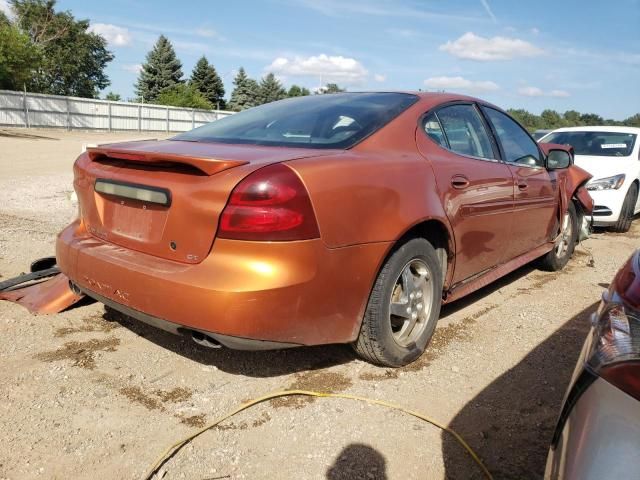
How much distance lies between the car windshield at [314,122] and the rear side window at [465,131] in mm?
305

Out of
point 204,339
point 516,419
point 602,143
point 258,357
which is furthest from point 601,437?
point 602,143

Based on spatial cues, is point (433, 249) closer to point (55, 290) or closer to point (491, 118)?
point (491, 118)

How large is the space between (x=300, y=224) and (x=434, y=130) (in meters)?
1.43

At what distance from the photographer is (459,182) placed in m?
3.34

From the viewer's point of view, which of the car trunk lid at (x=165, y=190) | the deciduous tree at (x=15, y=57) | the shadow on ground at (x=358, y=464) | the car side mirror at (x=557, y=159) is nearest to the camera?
the shadow on ground at (x=358, y=464)

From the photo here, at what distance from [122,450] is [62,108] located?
110 ft

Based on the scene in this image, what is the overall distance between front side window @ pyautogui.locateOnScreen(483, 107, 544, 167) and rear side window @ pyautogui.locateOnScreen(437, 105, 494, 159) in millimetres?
220

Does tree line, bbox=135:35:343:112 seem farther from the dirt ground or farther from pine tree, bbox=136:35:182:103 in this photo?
the dirt ground

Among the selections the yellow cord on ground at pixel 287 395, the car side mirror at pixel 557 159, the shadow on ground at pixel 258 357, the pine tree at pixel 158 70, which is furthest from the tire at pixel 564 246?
the pine tree at pixel 158 70

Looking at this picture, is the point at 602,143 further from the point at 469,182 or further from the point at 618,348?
the point at 618,348

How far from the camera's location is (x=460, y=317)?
13.4 ft

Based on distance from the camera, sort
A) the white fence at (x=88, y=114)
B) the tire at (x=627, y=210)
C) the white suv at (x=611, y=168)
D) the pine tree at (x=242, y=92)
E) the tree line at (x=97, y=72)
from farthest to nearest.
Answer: the pine tree at (x=242, y=92), the tree line at (x=97, y=72), the white fence at (x=88, y=114), the tire at (x=627, y=210), the white suv at (x=611, y=168)

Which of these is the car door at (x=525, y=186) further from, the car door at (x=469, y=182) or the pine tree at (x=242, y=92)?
the pine tree at (x=242, y=92)

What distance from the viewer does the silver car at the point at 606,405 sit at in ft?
3.83
